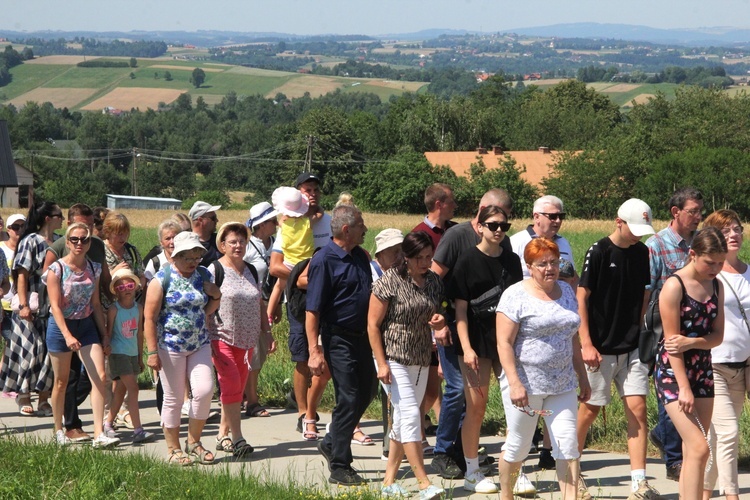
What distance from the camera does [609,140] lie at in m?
64.5

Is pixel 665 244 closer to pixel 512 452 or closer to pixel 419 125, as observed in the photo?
pixel 512 452

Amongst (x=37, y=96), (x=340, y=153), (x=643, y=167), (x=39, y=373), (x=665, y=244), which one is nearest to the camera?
(x=665, y=244)

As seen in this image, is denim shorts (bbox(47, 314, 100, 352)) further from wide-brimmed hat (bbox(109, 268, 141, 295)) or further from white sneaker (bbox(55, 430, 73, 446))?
white sneaker (bbox(55, 430, 73, 446))

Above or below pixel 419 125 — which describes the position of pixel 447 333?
above

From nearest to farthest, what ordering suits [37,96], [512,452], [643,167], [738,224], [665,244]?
1. [512,452]
2. [738,224]
3. [665,244]
4. [643,167]
5. [37,96]

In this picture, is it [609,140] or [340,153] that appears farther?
[340,153]

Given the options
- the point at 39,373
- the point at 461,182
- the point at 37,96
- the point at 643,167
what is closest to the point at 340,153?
the point at 461,182

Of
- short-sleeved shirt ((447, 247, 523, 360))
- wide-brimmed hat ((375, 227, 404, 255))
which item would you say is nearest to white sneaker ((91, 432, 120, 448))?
A: wide-brimmed hat ((375, 227, 404, 255))

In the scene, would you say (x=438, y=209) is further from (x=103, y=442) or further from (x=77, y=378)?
(x=77, y=378)

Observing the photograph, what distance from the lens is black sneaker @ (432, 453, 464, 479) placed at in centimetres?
672

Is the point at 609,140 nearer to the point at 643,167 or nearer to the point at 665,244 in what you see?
the point at 643,167

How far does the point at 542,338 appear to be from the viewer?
18.6 ft

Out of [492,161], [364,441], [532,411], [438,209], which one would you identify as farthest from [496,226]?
[492,161]

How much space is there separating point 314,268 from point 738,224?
2741 millimetres
